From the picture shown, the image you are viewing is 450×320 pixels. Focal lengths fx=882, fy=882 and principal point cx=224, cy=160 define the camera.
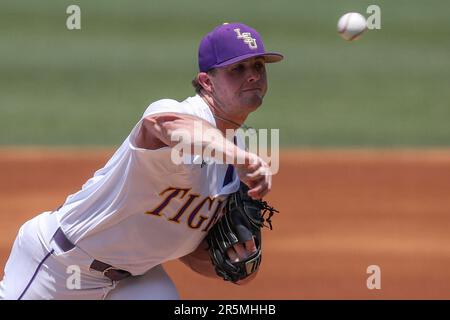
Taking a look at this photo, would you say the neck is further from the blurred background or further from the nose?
the blurred background

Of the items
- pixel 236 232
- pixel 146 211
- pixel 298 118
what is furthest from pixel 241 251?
pixel 298 118

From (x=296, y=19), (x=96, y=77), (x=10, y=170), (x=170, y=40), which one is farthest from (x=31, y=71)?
(x=296, y=19)

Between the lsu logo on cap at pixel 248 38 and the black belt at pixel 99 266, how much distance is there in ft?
3.79

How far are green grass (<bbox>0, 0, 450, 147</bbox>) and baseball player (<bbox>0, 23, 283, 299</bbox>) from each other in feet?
21.2

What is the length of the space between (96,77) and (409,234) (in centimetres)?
567

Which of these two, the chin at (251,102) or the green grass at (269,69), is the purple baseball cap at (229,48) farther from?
the green grass at (269,69)

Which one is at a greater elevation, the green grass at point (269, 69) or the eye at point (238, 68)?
the green grass at point (269, 69)

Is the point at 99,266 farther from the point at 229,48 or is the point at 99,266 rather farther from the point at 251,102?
the point at 229,48

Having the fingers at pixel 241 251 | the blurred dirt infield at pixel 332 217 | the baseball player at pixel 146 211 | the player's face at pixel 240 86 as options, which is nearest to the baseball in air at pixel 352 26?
the baseball player at pixel 146 211

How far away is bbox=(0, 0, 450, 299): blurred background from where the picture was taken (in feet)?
24.8

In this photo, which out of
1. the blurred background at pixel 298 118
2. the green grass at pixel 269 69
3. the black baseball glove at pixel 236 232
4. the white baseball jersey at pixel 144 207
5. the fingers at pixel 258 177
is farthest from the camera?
the green grass at pixel 269 69

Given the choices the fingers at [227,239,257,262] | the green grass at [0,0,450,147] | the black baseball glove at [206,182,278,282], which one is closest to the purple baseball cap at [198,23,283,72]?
the black baseball glove at [206,182,278,282]

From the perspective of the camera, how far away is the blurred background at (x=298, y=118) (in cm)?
756

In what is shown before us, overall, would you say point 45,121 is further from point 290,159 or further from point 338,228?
point 338,228
